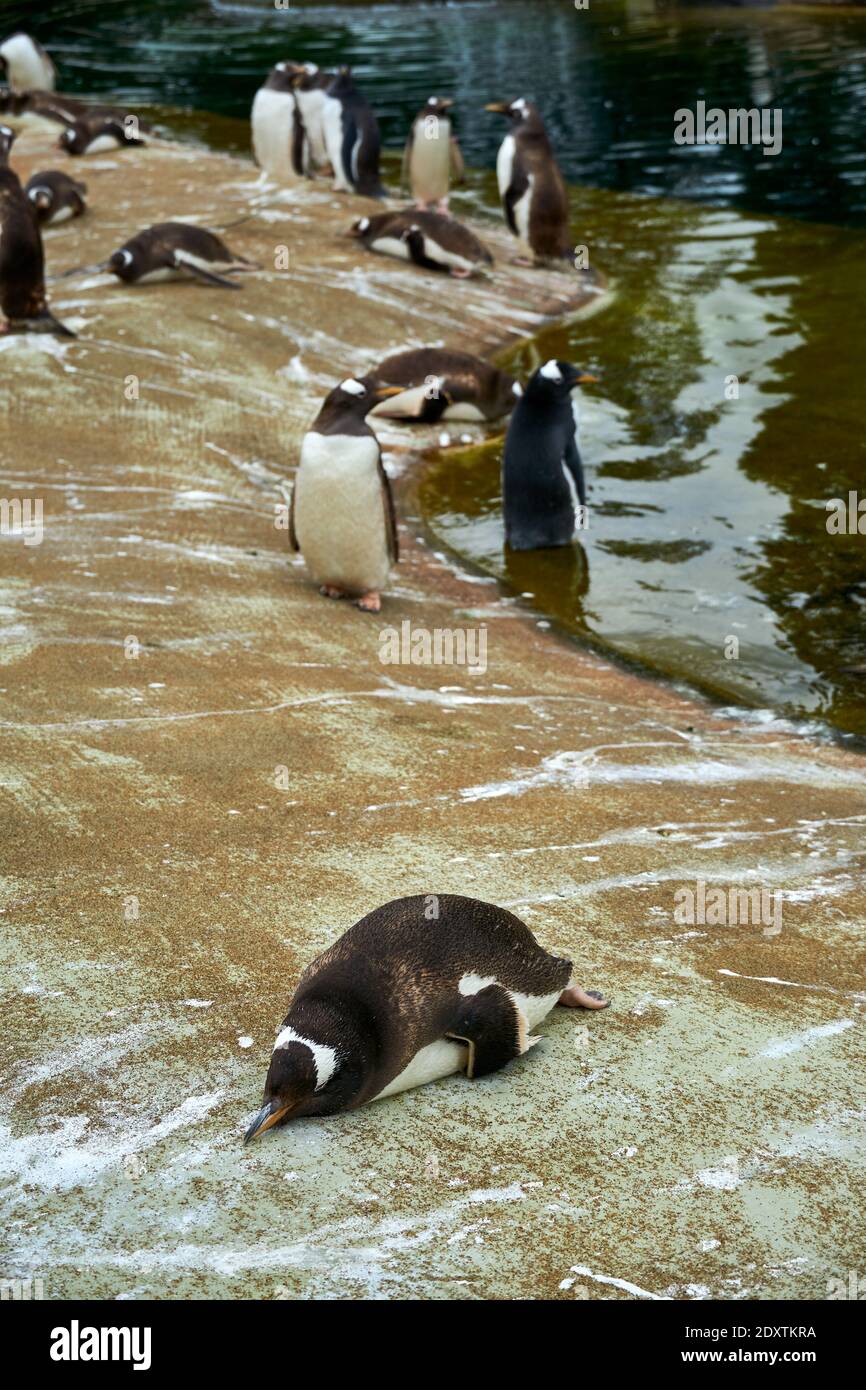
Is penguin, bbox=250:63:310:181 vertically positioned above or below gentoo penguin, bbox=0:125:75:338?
above

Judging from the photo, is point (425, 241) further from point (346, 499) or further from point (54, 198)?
point (346, 499)

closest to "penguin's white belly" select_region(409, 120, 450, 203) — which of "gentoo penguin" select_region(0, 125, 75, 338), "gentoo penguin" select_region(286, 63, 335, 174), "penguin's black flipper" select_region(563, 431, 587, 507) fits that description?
"gentoo penguin" select_region(286, 63, 335, 174)

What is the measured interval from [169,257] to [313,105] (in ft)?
22.8

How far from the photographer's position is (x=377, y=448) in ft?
25.0

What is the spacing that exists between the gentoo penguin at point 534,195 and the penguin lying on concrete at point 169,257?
3317 mm

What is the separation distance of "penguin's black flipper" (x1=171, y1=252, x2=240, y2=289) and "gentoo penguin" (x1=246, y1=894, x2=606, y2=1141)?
1008 cm

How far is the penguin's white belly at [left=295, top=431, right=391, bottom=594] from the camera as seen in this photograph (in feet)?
24.5

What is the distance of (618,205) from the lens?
17266 mm

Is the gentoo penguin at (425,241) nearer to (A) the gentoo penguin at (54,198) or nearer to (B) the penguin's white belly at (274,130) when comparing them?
(A) the gentoo penguin at (54,198)

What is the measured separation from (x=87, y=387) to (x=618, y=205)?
8.43m

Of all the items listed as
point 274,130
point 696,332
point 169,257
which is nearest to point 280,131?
point 274,130

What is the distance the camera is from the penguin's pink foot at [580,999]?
3.82 m

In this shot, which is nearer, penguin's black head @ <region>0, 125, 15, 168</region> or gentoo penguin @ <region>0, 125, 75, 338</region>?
gentoo penguin @ <region>0, 125, 75, 338</region>

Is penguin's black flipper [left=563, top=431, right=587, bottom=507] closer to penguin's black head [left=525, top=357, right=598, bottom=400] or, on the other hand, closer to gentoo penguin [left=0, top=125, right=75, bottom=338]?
penguin's black head [left=525, top=357, right=598, bottom=400]
